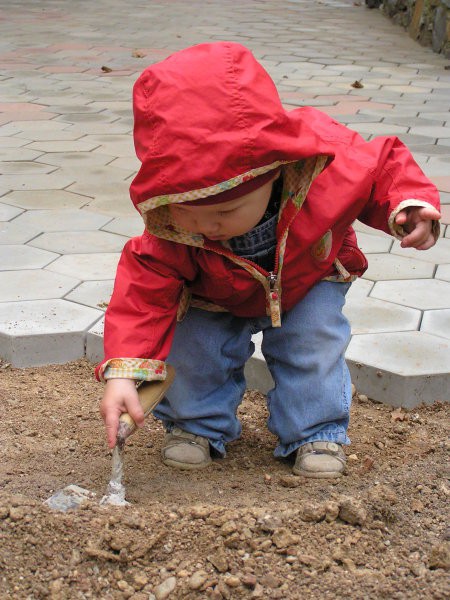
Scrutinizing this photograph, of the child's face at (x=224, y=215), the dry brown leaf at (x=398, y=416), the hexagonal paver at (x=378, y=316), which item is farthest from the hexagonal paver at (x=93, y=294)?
the child's face at (x=224, y=215)

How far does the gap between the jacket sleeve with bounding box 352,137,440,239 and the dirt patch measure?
618 millimetres

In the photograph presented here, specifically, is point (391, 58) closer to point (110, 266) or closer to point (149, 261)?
point (110, 266)

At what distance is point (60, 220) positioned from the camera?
3969mm

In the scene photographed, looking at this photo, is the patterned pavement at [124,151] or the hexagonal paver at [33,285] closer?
the patterned pavement at [124,151]

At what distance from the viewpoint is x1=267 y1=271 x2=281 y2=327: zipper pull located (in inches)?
84.9

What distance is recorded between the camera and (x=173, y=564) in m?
1.81

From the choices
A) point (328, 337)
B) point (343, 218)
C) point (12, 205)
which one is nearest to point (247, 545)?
point (328, 337)

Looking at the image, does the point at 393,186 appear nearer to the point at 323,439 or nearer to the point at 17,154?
the point at 323,439

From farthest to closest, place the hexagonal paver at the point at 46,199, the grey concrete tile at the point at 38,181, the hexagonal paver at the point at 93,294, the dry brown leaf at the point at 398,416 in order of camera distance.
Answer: the grey concrete tile at the point at 38,181 → the hexagonal paver at the point at 46,199 → the hexagonal paver at the point at 93,294 → the dry brown leaf at the point at 398,416

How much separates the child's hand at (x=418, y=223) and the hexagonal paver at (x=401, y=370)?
0.56 m

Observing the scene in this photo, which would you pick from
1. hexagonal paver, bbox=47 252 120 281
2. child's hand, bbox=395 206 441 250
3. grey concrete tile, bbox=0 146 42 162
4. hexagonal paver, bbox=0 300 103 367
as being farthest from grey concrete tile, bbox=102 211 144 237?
child's hand, bbox=395 206 441 250

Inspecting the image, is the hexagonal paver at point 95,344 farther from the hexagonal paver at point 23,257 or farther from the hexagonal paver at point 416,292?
the hexagonal paver at point 416,292

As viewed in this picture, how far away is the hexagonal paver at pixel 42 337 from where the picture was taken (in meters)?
2.85

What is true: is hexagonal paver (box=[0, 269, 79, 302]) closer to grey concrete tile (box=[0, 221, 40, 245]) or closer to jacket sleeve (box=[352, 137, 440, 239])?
grey concrete tile (box=[0, 221, 40, 245])
